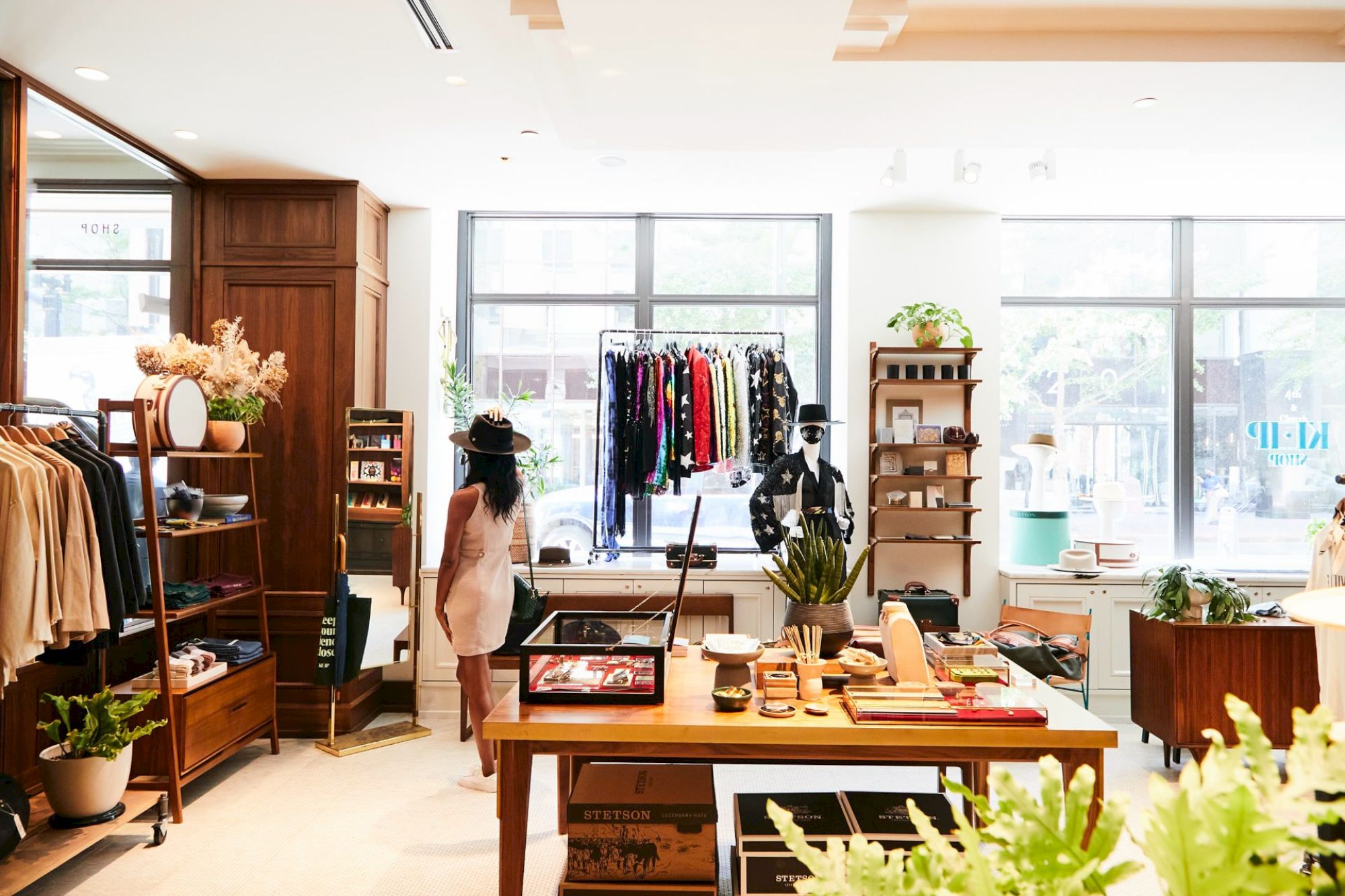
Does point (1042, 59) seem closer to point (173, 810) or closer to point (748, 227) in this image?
point (748, 227)

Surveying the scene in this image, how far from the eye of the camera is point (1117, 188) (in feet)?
16.4

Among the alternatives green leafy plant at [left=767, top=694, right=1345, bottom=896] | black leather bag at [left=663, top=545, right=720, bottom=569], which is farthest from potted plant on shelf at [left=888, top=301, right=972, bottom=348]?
green leafy plant at [left=767, top=694, right=1345, bottom=896]

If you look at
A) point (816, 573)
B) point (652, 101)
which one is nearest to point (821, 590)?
point (816, 573)

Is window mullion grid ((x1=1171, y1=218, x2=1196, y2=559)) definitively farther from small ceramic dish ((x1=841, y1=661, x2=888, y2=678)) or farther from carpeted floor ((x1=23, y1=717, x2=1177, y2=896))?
small ceramic dish ((x1=841, y1=661, x2=888, y2=678))

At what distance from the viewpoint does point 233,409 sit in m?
→ 4.17

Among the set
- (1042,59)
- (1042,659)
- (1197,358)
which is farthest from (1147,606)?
(1042,59)

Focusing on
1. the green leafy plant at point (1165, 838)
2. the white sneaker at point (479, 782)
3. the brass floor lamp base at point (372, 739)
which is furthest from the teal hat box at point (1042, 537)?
the green leafy plant at point (1165, 838)

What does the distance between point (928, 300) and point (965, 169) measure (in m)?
1.11

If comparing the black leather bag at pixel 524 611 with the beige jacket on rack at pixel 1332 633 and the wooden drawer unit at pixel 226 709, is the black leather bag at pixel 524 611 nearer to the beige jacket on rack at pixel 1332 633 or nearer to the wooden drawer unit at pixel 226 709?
the wooden drawer unit at pixel 226 709

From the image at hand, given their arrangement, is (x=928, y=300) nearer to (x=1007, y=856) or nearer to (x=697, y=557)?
(x=697, y=557)

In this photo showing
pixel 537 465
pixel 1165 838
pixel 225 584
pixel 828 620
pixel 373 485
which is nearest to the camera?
pixel 1165 838

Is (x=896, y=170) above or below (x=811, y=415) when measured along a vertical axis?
above

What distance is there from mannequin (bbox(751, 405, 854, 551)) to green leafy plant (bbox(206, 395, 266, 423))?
2787mm

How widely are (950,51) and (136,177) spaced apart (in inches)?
156
